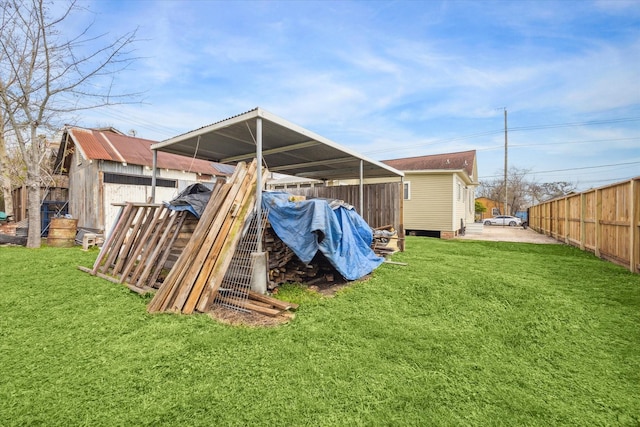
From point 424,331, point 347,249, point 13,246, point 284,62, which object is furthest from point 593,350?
point 13,246

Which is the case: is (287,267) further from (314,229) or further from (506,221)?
(506,221)

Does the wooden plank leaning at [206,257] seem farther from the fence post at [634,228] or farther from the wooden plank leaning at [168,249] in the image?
the fence post at [634,228]

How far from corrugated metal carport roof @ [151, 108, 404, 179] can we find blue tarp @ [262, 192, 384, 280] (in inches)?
50.5

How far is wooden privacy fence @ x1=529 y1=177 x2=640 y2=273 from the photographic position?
5457mm

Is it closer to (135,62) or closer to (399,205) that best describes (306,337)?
(399,205)

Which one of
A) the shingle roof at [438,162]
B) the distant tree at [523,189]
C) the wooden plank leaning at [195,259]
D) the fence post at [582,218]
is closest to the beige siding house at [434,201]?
the shingle roof at [438,162]

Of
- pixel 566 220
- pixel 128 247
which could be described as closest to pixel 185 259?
pixel 128 247

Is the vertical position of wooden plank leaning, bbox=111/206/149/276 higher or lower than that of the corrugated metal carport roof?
lower

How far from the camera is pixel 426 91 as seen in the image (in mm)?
15336

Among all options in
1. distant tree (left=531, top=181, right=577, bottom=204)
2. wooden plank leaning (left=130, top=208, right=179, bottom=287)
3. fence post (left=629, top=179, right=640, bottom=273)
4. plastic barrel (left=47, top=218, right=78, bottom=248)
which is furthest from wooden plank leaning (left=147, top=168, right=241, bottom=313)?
distant tree (left=531, top=181, right=577, bottom=204)

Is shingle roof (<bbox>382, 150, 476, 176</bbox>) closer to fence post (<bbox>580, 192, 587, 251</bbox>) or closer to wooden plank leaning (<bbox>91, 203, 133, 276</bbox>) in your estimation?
fence post (<bbox>580, 192, 587, 251</bbox>)

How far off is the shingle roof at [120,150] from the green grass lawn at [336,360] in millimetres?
7503

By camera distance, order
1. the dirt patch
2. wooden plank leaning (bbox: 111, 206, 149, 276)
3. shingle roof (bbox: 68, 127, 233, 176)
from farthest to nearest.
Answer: shingle roof (bbox: 68, 127, 233, 176) → wooden plank leaning (bbox: 111, 206, 149, 276) → the dirt patch

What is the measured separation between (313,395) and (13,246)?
11198 mm
